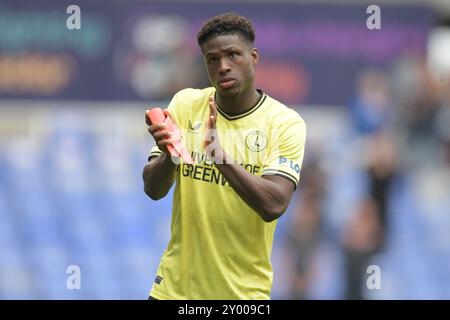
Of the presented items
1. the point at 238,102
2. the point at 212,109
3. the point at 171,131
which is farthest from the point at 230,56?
the point at 171,131

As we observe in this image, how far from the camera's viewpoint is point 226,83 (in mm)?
5734

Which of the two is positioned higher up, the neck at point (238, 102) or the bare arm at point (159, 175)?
the neck at point (238, 102)

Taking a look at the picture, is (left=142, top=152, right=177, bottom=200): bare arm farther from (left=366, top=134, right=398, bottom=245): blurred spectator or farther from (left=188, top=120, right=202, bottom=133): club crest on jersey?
(left=366, top=134, right=398, bottom=245): blurred spectator

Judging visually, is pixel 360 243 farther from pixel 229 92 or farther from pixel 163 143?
pixel 163 143

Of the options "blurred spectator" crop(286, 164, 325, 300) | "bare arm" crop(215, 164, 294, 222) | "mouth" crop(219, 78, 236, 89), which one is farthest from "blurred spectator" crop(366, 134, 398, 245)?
"mouth" crop(219, 78, 236, 89)

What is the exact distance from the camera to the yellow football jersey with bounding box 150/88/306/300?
582cm

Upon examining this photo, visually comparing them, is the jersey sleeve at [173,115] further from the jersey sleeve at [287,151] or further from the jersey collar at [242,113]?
the jersey sleeve at [287,151]

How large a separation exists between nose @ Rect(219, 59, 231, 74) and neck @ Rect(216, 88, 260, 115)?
21cm

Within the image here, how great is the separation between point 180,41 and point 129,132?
145 centimetres

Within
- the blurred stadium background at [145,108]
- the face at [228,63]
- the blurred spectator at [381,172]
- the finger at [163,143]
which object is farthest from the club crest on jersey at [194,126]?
the blurred stadium background at [145,108]

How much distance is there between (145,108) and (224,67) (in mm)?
8634

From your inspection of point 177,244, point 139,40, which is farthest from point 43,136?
point 177,244

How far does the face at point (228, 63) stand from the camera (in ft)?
18.8

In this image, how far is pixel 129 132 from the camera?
14453 mm
